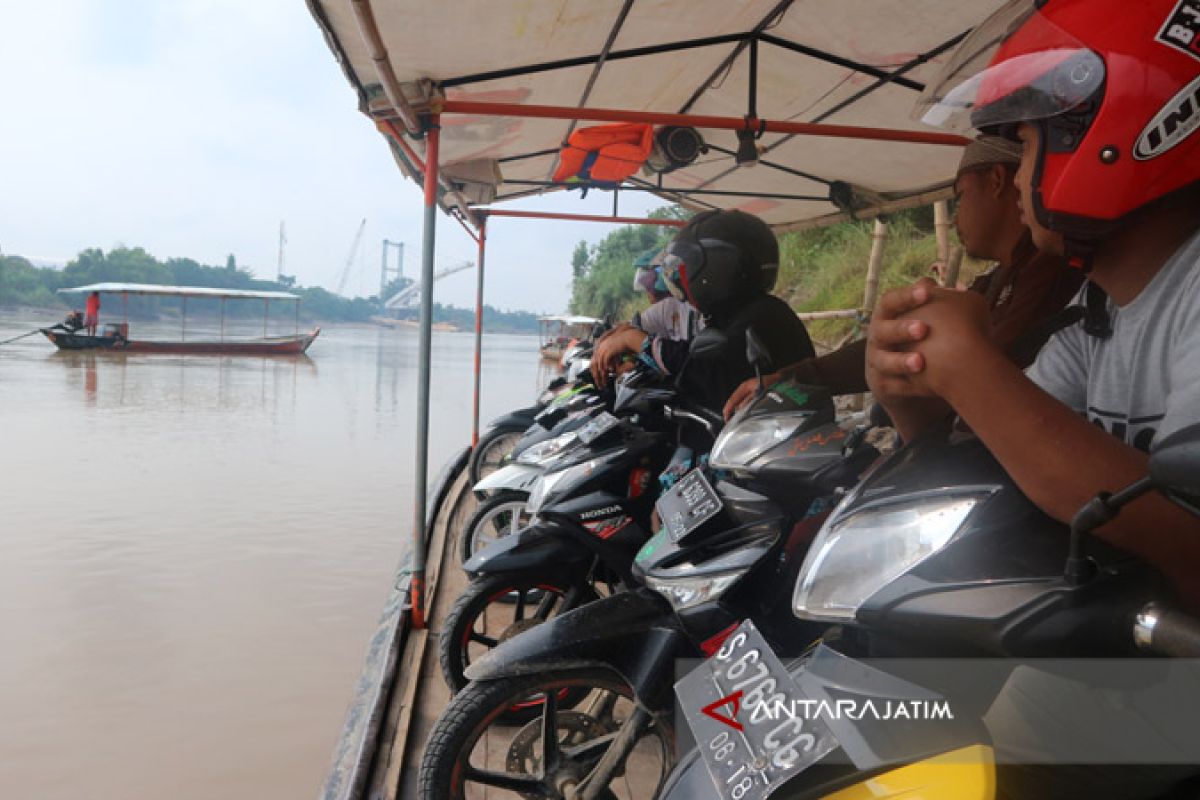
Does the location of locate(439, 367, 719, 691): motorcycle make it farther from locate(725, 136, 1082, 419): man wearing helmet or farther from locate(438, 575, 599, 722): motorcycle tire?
locate(725, 136, 1082, 419): man wearing helmet

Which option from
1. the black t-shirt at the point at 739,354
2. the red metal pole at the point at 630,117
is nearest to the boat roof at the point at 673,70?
the red metal pole at the point at 630,117

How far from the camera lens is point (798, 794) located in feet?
2.91

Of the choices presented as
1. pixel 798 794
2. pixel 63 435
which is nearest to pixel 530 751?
pixel 798 794

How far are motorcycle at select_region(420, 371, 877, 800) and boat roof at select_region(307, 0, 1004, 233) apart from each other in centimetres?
116

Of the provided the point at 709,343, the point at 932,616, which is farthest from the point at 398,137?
the point at 932,616

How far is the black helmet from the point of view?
2662 mm

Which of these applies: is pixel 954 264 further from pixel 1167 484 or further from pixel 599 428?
pixel 1167 484

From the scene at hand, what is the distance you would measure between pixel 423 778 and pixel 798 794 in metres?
1.16

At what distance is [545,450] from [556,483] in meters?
0.97

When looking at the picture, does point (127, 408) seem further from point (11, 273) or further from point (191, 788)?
point (11, 273)

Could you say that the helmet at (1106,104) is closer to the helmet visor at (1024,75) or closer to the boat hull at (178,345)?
the helmet visor at (1024,75)

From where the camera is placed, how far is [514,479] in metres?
3.73

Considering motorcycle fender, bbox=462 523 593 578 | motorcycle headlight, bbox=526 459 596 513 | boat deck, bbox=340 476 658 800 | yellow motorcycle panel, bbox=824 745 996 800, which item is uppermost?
yellow motorcycle panel, bbox=824 745 996 800

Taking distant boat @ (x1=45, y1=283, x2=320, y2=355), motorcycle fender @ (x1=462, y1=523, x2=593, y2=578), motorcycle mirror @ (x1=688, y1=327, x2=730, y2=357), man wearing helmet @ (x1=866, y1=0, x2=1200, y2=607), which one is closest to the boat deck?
motorcycle fender @ (x1=462, y1=523, x2=593, y2=578)
